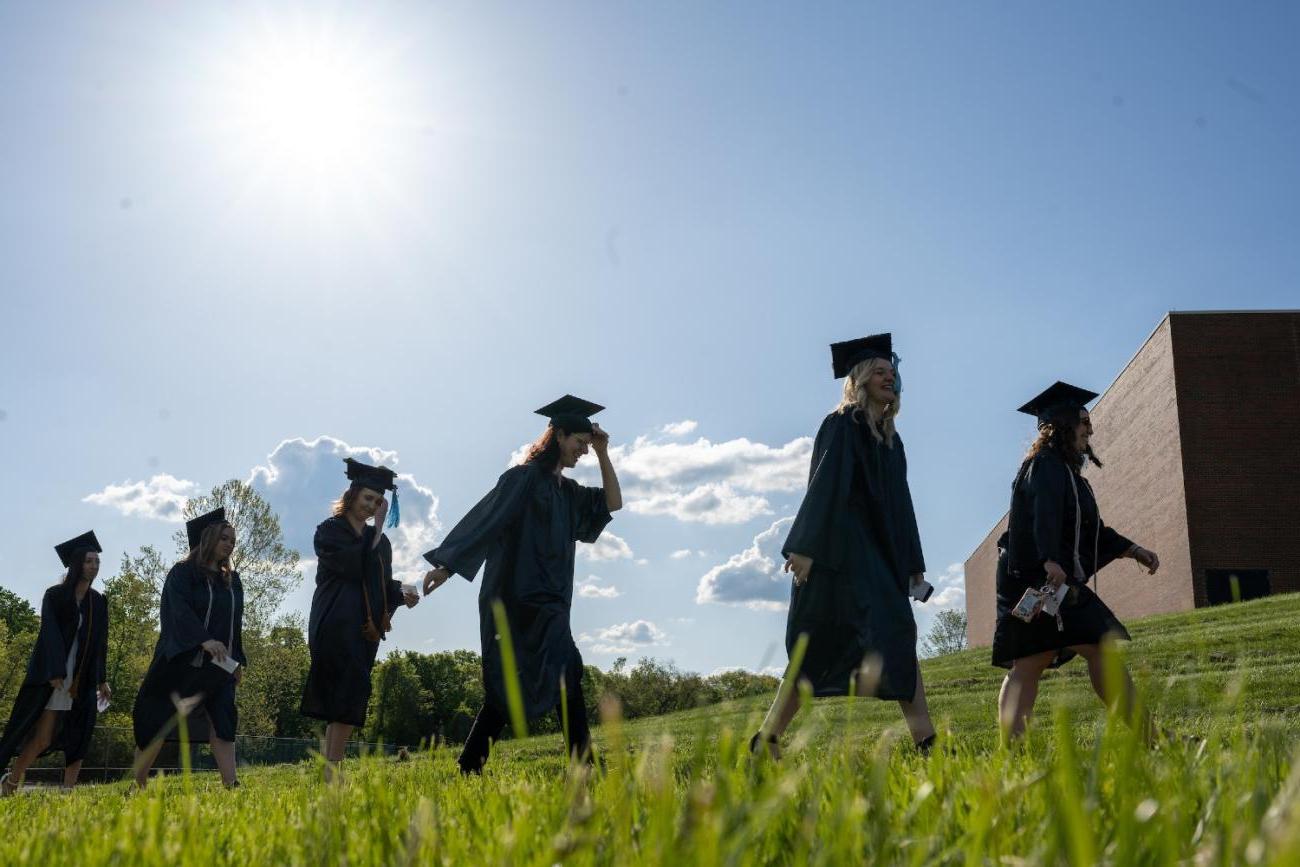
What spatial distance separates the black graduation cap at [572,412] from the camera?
270 inches

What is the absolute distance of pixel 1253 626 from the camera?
60.8 feet

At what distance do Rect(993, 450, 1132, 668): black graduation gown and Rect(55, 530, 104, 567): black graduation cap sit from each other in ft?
28.4

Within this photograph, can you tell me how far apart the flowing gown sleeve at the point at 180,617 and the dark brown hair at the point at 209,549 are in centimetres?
11

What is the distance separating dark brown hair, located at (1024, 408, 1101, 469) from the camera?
6336 mm

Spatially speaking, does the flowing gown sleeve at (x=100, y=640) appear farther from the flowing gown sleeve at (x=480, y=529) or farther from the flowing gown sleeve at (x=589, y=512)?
the flowing gown sleeve at (x=589, y=512)

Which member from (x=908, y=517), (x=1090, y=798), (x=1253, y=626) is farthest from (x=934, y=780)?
(x=1253, y=626)

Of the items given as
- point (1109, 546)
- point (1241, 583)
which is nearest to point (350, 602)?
point (1109, 546)

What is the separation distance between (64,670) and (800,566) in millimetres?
7945

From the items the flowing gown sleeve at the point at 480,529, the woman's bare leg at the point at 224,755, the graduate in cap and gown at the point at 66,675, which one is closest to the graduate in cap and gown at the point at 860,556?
the flowing gown sleeve at the point at 480,529

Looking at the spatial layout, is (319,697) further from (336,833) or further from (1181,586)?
(1181,586)

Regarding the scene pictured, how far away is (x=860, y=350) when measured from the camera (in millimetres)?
6258

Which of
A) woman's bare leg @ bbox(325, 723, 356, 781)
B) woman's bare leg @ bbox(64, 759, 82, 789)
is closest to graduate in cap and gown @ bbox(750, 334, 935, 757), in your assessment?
woman's bare leg @ bbox(325, 723, 356, 781)

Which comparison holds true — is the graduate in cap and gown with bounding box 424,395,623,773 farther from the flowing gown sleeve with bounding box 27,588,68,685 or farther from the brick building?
the brick building

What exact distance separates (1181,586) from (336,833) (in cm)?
3625
